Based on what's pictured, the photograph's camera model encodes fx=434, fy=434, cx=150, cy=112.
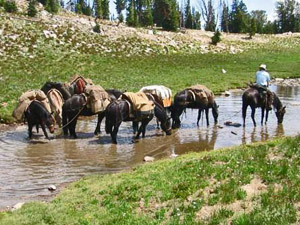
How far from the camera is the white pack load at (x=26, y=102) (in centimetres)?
1645

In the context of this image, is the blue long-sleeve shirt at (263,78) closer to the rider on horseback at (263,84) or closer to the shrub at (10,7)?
the rider on horseback at (263,84)

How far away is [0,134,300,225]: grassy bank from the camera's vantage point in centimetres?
768

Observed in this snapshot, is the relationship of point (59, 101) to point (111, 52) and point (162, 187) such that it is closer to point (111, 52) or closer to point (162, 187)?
point (162, 187)

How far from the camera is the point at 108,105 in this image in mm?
16391

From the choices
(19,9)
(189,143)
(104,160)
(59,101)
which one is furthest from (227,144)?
(19,9)

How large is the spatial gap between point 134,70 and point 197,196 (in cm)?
3240

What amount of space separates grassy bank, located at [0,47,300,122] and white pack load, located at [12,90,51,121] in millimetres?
4294

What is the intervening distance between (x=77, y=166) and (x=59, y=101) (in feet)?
19.8

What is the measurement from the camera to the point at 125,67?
41.9 metres

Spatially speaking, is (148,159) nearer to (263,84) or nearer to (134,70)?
(263,84)

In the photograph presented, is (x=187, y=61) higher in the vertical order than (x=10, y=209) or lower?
higher

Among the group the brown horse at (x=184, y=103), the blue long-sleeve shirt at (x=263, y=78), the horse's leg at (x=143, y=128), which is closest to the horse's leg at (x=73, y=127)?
the horse's leg at (x=143, y=128)

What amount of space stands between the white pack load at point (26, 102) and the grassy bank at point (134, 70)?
4.29 meters

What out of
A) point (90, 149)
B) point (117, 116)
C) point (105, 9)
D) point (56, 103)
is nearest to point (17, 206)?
point (90, 149)
